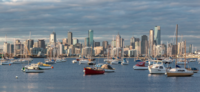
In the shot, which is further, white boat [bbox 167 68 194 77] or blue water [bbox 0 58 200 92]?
white boat [bbox 167 68 194 77]

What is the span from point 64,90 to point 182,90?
85.8 ft

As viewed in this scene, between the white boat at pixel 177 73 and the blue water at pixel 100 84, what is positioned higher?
the white boat at pixel 177 73

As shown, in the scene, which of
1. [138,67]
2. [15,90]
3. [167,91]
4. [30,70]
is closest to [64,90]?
[15,90]

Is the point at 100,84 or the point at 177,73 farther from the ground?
the point at 177,73

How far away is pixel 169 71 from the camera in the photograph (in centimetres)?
9838

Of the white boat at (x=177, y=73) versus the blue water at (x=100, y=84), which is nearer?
the blue water at (x=100, y=84)

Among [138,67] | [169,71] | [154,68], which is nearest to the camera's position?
[169,71]

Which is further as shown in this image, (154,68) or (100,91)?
(154,68)

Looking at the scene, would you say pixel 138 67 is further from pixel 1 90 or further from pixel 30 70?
pixel 1 90

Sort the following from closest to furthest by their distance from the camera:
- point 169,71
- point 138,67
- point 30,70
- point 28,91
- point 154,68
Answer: point 28,91 → point 169,71 → point 154,68 → point 30,70 → point 138,67

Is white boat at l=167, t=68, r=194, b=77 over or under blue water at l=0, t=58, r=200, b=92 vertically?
over

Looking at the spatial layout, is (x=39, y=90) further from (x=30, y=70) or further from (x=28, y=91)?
(x=30, y=70)

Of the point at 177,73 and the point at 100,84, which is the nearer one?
the point at 100,84

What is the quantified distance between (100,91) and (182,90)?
726 inches
